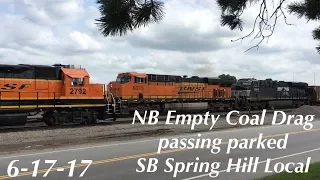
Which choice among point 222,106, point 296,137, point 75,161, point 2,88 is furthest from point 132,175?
point 222,106

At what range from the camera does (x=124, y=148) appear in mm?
13398

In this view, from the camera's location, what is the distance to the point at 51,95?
21344mm

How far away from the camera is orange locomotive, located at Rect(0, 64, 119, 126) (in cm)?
1962

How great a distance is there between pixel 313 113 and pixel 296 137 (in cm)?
1929

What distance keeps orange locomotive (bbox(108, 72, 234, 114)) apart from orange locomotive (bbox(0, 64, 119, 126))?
14.7 feet

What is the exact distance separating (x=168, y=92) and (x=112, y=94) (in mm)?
6601

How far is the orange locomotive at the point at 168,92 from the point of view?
28891mm

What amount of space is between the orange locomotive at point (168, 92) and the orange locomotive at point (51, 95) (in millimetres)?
4469

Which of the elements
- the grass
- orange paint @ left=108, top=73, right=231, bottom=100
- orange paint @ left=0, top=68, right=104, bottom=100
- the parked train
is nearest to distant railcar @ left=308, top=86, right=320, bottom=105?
the parked train

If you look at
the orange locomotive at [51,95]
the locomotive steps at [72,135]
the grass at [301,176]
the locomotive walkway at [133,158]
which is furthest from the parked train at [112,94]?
the grass at [301,176]

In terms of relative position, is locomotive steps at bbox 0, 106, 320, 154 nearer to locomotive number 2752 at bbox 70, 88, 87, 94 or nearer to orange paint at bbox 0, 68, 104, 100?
orange paint at bbox 0, 68, 104, 100

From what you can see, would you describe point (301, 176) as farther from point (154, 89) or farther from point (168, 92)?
point (168, 92)

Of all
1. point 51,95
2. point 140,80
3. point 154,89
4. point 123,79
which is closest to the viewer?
point 51,95

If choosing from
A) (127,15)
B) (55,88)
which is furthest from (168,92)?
(127,15)
